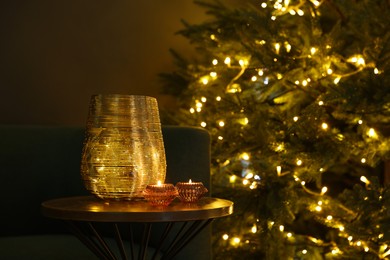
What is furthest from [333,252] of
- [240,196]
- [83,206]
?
[83,206]

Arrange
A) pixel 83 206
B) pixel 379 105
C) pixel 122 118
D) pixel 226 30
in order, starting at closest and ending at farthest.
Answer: pixel 83 206 < pixel 122 118 < pixel 379 105 < pixel 226 30

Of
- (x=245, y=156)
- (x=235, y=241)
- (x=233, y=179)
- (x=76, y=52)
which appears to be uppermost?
(x=76, y=52)

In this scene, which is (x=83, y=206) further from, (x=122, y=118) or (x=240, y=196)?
(x=240, y=196)

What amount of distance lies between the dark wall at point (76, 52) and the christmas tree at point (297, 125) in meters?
0.50

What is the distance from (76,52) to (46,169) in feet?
2.67

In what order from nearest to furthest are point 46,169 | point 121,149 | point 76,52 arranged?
point 121,149, point 46,169, point 76,52

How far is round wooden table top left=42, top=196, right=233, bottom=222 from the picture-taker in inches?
69.2

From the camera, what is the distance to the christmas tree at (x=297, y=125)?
2549 mm

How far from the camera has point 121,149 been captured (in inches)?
81.1

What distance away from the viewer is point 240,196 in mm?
2797

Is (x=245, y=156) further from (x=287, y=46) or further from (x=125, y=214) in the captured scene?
(x=125, y=214)

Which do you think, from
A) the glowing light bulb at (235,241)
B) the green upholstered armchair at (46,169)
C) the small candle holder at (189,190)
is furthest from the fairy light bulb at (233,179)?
the small candle holder at (189,190)

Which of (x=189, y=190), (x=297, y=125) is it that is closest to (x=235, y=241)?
(x=297, y=125)

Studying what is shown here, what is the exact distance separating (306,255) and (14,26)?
1.53 m
